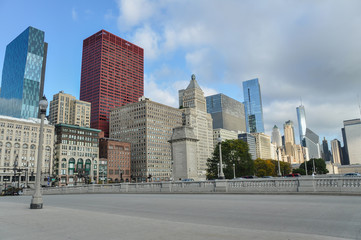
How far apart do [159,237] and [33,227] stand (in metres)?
5.16

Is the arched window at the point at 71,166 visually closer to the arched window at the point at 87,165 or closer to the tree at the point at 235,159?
the arched window at the point at 87,165

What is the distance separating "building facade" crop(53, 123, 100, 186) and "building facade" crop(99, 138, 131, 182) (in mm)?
7904

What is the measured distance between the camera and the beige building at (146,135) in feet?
575

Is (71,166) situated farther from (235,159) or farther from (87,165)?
(235,159)

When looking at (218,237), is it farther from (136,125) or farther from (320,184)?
(136,125)

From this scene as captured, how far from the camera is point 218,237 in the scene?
24.5ft

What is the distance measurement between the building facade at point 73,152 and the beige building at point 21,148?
419 centimetres

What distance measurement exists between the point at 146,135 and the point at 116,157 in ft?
82.5

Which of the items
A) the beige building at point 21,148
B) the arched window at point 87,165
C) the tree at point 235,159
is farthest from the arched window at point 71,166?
the tree at point 235,159

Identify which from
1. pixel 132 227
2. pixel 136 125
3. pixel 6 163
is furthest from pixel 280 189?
pixel 136 125

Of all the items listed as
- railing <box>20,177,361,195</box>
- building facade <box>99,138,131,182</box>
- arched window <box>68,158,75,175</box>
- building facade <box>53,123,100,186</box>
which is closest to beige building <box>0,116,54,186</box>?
building facade <box>53,123,100,186</box>

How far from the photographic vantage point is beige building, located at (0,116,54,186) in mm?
117938

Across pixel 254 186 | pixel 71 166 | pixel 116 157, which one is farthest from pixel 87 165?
pixel 254 186

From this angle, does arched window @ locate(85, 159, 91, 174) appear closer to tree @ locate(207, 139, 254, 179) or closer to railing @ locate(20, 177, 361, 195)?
tree @ locate(207, 139, 254, 179)
